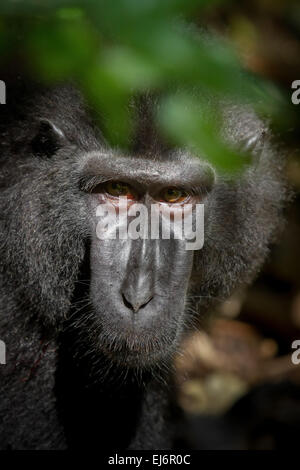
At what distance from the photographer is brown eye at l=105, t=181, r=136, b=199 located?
3.66m

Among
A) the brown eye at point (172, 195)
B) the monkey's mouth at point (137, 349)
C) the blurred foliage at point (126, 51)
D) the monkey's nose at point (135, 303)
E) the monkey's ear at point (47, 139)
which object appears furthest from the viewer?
the brown eye at point (172, 195)

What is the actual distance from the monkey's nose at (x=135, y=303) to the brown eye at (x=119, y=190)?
22.2 inches

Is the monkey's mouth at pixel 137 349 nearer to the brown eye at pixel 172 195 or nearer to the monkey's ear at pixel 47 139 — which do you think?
the brown eye at pixel 172 195

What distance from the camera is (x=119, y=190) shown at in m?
3.67

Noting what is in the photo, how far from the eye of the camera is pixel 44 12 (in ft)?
4.59

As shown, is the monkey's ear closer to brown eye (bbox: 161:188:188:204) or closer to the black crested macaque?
the black crested macaque

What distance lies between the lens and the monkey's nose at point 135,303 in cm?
333

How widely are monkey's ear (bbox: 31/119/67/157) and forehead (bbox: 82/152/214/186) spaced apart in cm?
17

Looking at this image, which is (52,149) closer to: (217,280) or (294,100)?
(217,280)

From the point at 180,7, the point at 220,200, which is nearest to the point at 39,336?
the point at 220,200

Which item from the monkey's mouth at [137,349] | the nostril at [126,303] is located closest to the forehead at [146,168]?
the nostril at [126,303]

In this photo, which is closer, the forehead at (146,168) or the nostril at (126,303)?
the nostril at (126,303)

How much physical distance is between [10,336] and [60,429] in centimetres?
67

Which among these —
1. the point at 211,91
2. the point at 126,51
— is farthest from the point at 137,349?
the point at 126,51
